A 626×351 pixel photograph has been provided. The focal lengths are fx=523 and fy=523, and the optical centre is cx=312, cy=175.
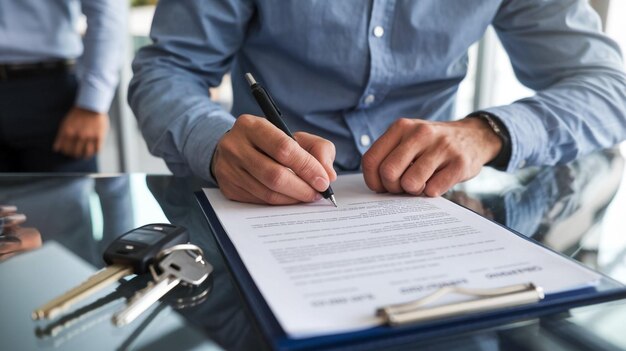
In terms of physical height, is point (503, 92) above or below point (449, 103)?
below

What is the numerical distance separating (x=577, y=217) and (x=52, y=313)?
546 mm

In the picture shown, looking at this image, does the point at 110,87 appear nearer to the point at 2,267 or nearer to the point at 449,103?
the point at 449,103

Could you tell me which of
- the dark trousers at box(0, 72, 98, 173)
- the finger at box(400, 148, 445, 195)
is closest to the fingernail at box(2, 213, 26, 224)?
the finger at box(400, 148, 445, 195)

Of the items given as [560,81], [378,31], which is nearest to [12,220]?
[378,31]

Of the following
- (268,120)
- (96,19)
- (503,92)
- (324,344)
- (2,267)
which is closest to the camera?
(324,344)

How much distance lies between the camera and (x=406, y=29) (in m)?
0.83

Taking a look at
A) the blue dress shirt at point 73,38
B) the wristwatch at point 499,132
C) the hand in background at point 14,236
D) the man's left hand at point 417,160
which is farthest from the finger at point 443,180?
the blue dress shirt at point 73,38

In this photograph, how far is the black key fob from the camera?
1.37 feet

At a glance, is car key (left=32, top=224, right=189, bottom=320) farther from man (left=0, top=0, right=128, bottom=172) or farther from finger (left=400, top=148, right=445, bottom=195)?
man (left=0, top=0, right=128, bottom=172)

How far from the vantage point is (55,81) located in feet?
4.86

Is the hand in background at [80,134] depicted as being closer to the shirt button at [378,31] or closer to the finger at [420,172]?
the shirt button at [378,31]

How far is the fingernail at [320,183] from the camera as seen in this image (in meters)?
0.55

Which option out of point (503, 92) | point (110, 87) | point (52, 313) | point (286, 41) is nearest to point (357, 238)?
point (52, 313)

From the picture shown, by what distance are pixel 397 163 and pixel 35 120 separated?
123 cm
